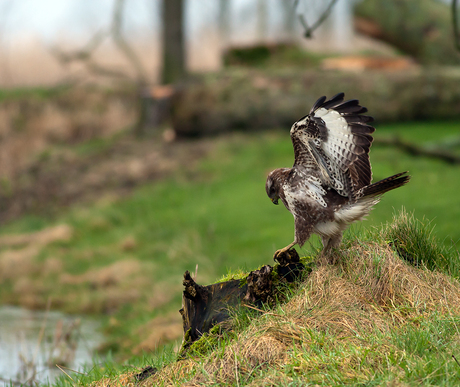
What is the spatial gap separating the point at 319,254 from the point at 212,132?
10.8 meters

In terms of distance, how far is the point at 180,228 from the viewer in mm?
10031

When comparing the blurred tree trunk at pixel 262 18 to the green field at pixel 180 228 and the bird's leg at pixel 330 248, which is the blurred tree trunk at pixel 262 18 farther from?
the bird's leg at pixel 330 248

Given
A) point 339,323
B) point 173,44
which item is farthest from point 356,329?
point 173,44

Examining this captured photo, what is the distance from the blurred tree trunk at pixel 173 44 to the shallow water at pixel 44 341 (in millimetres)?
9042

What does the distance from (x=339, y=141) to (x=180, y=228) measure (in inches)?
262

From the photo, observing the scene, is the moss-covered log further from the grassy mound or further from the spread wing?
the grassy mound

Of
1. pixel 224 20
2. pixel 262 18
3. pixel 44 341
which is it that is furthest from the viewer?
pixel 262 18

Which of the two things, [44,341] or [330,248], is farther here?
[44,341]

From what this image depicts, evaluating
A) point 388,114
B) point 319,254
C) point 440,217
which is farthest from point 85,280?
point 388,114

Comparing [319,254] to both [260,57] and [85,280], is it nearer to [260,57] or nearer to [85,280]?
[85,280]

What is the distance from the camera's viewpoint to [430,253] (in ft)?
12.6

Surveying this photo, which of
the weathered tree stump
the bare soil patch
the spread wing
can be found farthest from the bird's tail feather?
the bare soil patch

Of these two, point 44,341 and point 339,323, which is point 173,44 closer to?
point 44,341

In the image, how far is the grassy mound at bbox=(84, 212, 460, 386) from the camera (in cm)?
281
